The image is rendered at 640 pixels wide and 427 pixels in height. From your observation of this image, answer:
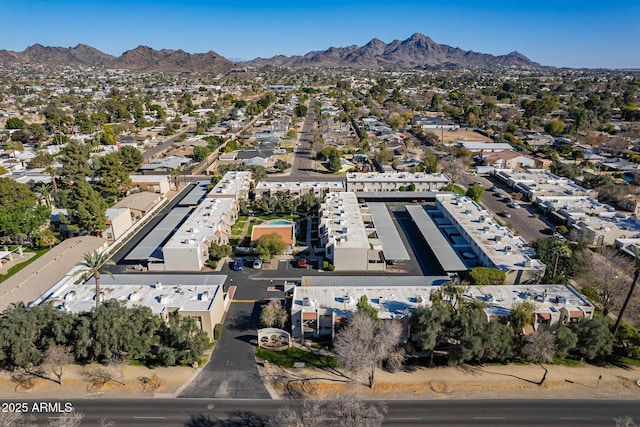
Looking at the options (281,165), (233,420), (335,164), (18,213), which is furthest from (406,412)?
(281,165)

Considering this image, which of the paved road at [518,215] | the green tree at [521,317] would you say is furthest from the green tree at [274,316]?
the paved road at [518,215]

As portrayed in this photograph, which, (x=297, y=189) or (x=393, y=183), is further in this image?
(x=393, y=183)

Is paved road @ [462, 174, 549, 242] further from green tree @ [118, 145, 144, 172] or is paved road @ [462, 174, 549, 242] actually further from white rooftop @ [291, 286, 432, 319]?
green tree @ [118, 145, 144, 172]

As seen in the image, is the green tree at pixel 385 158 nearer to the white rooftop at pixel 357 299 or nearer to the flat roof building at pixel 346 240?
the flat roof building at pixel 346 240

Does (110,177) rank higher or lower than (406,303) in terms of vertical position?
higher

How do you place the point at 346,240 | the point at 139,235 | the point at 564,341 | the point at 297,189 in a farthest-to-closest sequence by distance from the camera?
the point at 297,189 → the point at 139,235 → the point at 346,240 → the point at 564,341

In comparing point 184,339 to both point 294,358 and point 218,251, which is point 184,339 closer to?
point 294,358
